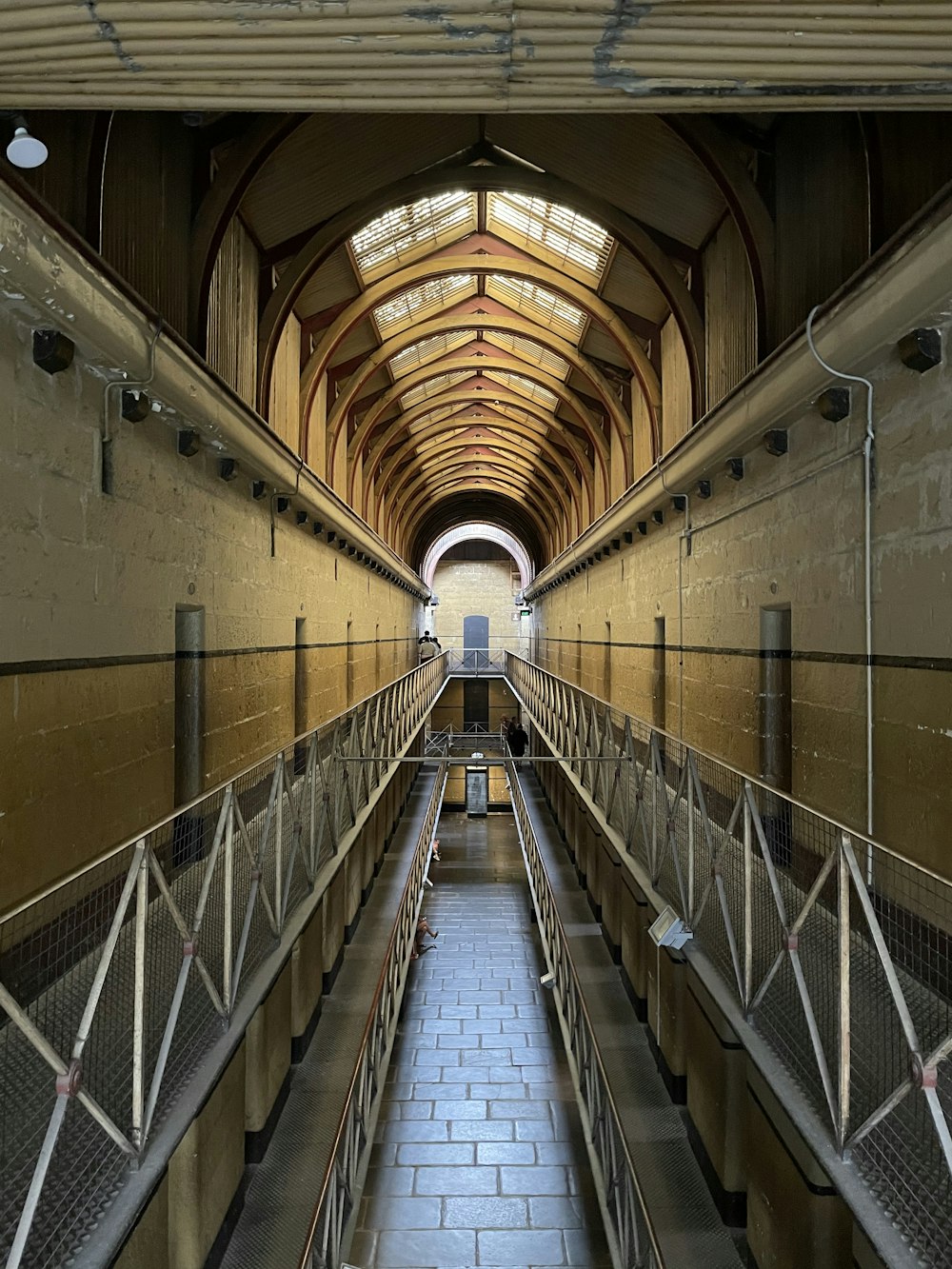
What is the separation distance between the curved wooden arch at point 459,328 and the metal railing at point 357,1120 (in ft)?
20.6

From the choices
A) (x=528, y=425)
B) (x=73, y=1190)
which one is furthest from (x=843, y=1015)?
(x=528, y=425)

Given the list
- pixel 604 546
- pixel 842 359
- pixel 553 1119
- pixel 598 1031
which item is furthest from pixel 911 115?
pixel 604 546

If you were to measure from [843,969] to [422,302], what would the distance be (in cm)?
1050

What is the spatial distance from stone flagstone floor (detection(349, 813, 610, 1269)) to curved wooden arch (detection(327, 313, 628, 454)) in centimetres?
697

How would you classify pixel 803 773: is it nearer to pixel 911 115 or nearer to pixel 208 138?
pixel 911 115

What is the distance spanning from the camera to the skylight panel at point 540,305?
10.8m

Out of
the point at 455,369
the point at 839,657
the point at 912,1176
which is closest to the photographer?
the point at 912,1176

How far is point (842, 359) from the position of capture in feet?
12.5

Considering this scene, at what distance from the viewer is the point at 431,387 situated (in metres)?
14.5

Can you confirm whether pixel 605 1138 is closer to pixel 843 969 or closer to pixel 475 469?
pixel 843 969

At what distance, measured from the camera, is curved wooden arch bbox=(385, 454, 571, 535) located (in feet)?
59.8

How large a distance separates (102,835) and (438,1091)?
14.1 feet

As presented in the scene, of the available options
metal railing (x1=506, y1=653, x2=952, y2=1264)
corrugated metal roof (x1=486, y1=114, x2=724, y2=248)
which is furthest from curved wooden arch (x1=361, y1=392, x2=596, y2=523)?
metal railing (x1=506, y1=653, x2=952, y2=1264)

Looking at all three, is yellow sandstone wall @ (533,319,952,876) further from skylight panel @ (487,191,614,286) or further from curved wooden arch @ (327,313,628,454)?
curved wooden arch @ (327,313,628,454)
